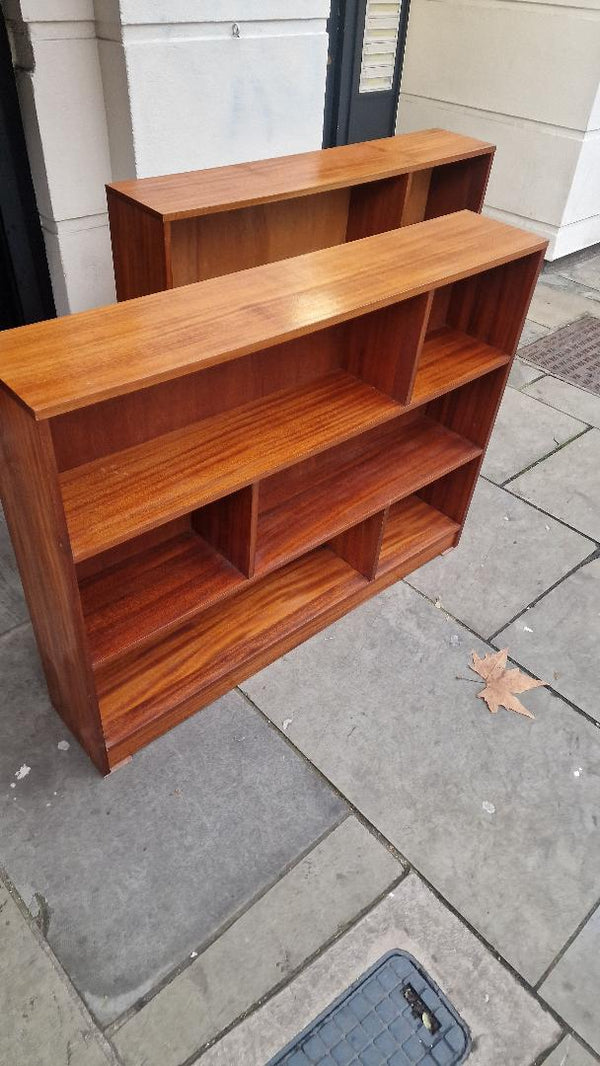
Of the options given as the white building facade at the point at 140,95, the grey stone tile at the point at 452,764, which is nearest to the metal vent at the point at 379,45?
the white building facade at the point at 140,95

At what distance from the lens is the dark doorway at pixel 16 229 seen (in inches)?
108

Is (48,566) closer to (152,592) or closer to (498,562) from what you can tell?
(152,592)

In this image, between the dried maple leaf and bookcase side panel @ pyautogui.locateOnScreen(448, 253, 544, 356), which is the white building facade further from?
the dried maple leaf

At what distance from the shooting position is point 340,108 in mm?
4395

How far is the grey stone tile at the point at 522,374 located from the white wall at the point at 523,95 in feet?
5.40

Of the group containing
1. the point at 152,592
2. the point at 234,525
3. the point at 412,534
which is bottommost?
the point at 412,534

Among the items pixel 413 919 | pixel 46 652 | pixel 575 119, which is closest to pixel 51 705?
pixel 46 652

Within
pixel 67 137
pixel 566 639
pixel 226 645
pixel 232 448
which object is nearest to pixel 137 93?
pixel 67 137

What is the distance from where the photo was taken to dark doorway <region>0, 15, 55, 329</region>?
2738 mm

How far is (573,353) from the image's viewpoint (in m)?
4.51

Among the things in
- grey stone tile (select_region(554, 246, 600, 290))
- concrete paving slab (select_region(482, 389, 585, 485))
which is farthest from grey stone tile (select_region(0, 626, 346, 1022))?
grey stone tile (select_region(554, 246, 600, 290))

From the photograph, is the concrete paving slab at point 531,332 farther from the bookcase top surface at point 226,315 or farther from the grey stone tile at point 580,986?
the grey stone tile at point 580,986

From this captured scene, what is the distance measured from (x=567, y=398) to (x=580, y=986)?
10.1 ft

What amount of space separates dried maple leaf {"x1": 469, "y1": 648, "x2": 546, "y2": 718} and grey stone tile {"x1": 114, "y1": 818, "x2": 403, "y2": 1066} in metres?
0.68
